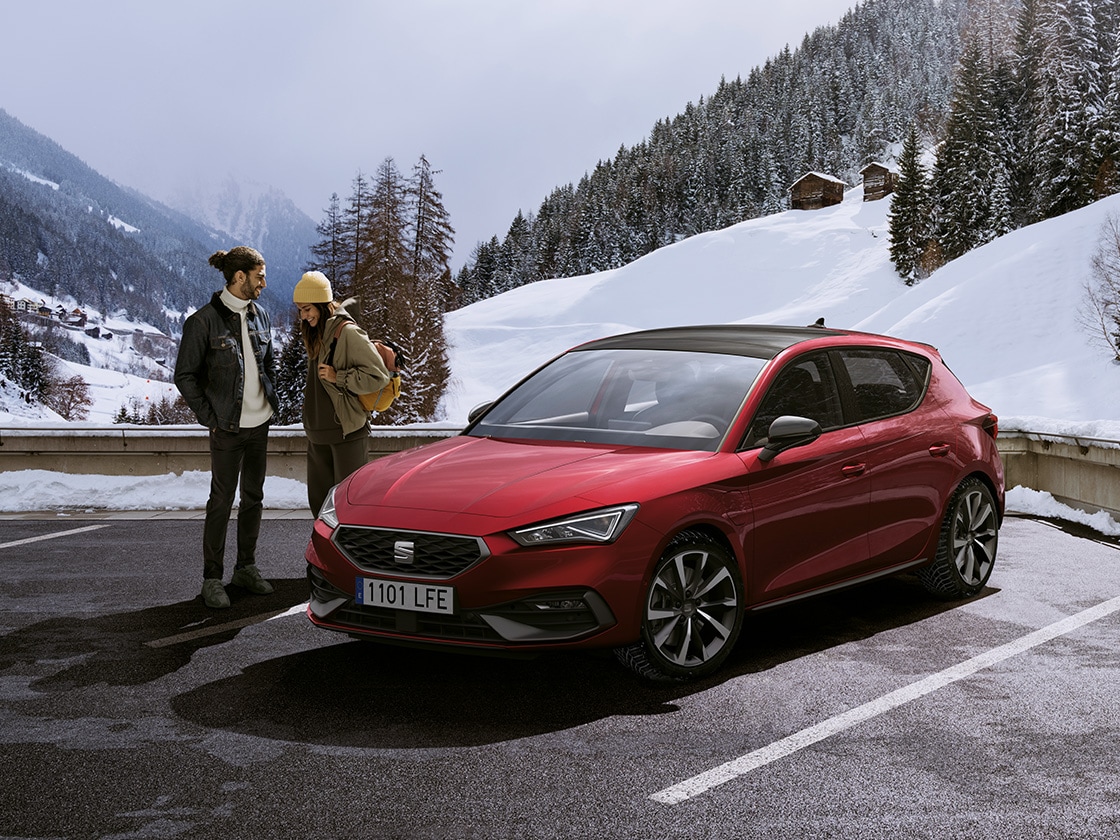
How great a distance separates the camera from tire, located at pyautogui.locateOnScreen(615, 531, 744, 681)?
503cm

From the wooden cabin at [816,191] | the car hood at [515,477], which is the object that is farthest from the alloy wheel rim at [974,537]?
the wooden cabin at [816,191]

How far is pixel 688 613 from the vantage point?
5160 millimetres

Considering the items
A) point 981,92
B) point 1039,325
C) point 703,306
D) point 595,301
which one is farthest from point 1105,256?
point 595,301

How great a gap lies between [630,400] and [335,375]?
2.16m

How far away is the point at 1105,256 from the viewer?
4288cm

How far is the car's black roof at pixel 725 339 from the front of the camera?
20.3 feet

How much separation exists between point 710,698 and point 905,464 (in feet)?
7.20

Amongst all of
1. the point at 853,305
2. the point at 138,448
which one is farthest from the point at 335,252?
the point at 138,448

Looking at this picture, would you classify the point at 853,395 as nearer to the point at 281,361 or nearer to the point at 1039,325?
the point at 1039,325

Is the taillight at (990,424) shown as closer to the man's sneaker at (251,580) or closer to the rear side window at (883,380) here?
the rear side window at (883,380)

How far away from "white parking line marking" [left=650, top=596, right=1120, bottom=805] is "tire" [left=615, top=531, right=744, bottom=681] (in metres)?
0.73

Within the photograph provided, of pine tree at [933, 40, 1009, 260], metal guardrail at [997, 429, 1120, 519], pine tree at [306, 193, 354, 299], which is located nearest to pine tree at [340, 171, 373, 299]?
pine tree at [306, 193, 354, 299]

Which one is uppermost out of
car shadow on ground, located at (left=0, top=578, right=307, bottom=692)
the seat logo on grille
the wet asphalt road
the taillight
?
the taillight

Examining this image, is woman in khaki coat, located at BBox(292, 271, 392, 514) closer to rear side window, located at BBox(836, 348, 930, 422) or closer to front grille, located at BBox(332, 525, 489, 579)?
front grille, located at BBox(332, 525, 489, 579)
